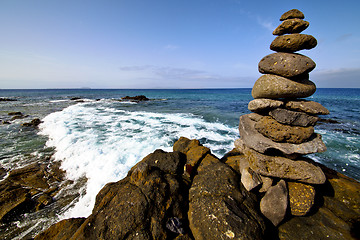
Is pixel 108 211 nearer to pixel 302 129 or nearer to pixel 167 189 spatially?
pixel 167 189

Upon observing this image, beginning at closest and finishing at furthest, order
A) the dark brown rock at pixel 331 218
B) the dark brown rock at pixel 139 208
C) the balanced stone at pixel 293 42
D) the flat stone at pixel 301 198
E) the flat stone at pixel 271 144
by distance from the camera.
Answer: the dark brown rock at pixel 139 208 < the dark brown rock at pixel 331 218 < the flat stone at pixel 301 198 < the balanced stone at pixel 293 42 < the flat stone at pixel 271 144

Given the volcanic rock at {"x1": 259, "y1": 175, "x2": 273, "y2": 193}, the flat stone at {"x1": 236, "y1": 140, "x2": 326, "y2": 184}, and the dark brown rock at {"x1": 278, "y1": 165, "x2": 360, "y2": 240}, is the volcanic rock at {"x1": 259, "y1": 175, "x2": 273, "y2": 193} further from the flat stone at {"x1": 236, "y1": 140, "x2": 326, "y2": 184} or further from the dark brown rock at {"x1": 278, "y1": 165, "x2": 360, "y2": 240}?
the dark brown rock at {"x1": 278, "y1": 165, "x2": 360, "y2": 240}

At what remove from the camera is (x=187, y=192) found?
4.72 meters

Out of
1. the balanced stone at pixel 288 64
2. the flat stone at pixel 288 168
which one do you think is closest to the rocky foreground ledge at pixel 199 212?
the flat stone at pixel 288 168

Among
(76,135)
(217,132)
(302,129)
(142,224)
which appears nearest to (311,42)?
(302,129)

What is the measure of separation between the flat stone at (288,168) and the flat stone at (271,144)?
336 mm

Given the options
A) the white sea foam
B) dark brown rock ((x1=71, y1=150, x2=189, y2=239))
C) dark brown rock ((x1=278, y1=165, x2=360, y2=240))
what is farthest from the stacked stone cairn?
the white sea foam

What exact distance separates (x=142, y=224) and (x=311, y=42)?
7111 millimetres

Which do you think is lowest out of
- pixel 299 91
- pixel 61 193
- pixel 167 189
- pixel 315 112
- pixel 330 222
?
pixel 61 193

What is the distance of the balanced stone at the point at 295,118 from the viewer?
4773mm

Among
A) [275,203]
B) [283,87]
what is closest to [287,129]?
[283,87]

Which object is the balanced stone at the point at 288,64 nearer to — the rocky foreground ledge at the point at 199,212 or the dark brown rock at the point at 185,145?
the rocky foreground ledge at the point at 199,212

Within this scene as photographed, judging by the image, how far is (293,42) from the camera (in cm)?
477

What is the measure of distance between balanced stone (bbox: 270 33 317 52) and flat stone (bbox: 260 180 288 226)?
173 inches
